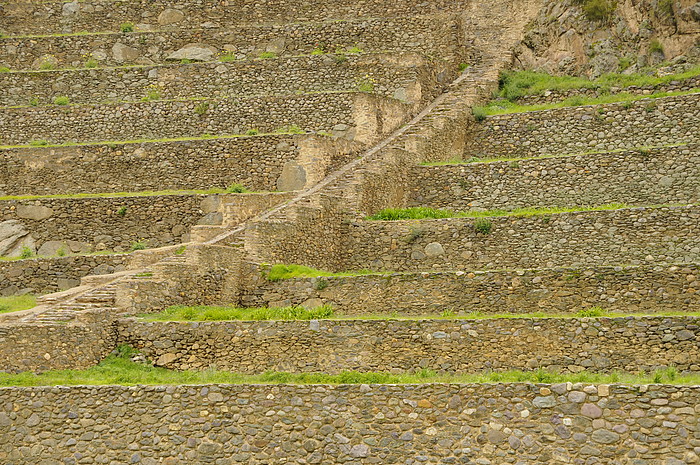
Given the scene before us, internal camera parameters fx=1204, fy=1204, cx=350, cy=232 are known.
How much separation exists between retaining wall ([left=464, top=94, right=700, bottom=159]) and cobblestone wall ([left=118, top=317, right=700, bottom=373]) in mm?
9297

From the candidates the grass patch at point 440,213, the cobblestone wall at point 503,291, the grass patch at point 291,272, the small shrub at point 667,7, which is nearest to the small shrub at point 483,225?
the grass patch at point 440,213

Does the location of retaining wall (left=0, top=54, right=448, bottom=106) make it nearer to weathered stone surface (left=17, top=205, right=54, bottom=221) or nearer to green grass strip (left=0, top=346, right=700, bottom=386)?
weathered stone surface (left=17, top=205, right=54, bottom=221)

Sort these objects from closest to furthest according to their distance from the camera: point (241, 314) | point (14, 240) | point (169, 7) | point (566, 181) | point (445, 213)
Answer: point (241, 314), point (445, 213), point (566, 181), point (14, 240), point (169, 7)

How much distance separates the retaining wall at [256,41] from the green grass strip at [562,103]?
308 cm

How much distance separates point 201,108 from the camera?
31281 millimetres

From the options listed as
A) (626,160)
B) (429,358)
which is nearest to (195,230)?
(429,358)

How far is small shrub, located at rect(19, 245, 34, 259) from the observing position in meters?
26.9

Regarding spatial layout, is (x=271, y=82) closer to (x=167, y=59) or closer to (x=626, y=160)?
(x=167, y=59)

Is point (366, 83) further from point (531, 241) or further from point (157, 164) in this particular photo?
point (531, 241)

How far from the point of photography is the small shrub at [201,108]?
102 feet

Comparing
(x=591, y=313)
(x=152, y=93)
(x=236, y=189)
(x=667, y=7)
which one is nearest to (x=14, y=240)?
(x=236, y=189)

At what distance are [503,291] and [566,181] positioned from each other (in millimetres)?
6062

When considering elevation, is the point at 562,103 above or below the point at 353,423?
above

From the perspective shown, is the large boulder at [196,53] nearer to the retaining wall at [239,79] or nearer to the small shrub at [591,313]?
the retaining wall at [239,79]
